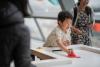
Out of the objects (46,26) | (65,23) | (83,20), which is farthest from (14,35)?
(46,26)

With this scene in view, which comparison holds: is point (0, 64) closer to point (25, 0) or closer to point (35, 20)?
point (25, 0)

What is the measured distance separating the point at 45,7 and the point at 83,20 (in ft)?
11.4

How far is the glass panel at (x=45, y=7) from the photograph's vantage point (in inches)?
234

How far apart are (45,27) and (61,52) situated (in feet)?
16.0

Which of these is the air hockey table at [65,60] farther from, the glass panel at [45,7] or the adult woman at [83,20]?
the glass panel at [45,7]

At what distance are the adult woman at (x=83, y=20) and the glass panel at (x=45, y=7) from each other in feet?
7.41

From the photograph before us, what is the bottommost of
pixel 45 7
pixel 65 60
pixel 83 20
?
pixel 65 60

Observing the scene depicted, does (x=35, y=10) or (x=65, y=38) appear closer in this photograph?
(x=65, y=38)

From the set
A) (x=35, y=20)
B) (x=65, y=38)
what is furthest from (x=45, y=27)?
(x=65, y=38)

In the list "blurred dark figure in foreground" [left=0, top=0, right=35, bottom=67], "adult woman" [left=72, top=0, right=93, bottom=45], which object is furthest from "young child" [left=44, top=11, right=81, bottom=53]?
"blurred dark figure in foreground" [left=0, top=0, right=35, bottom=67]

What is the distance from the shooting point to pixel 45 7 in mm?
6738

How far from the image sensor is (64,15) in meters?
2.73

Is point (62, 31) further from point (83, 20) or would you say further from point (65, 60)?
point (65, 60)

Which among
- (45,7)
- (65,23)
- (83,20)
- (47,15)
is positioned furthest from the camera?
(45,7)
